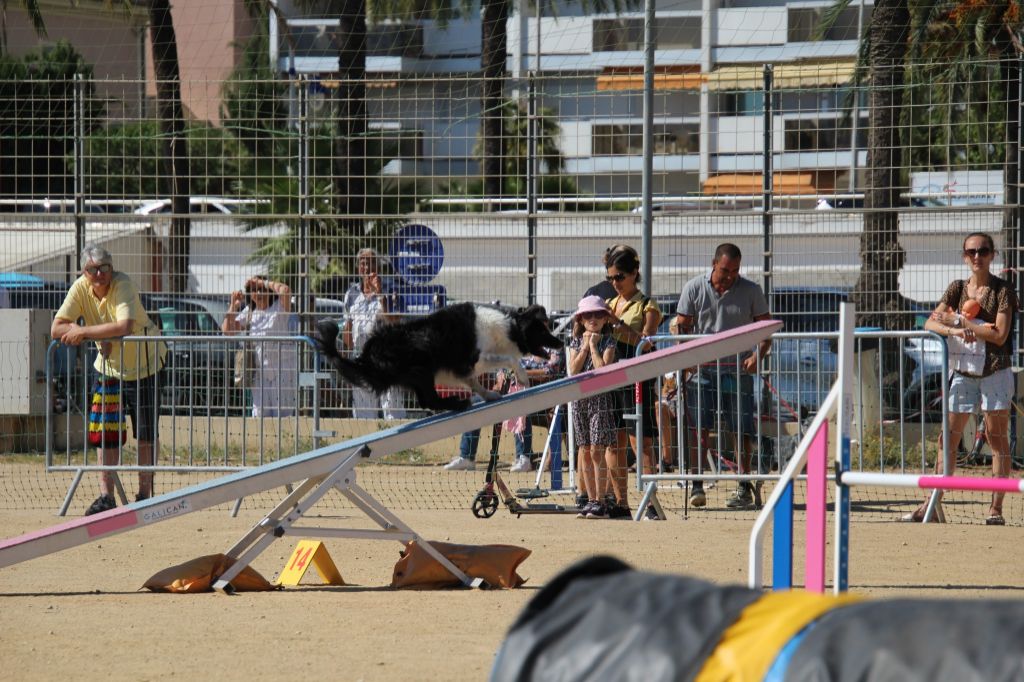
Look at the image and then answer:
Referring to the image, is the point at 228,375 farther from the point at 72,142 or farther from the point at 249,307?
the point at 72,142

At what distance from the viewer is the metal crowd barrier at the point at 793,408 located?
8688mm

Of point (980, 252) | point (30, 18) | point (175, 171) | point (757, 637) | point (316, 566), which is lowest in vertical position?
point (316, 566)

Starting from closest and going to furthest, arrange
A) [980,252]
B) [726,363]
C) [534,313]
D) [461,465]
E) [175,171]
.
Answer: [534,313]
[980,252]
[726,363]
[461,465]
[175,171]

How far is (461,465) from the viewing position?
11.3m

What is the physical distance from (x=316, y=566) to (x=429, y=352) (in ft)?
4.32

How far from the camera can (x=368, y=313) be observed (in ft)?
36.9

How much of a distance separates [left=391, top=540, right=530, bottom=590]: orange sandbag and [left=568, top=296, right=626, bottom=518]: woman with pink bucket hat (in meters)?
2.22

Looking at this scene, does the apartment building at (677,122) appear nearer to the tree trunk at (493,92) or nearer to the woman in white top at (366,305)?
the tree trunk at (493,92)

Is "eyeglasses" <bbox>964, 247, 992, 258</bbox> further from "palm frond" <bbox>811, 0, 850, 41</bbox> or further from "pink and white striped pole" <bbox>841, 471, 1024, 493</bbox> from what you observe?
"palm frond" <bbox>811, 0, 850, 41</bbox>

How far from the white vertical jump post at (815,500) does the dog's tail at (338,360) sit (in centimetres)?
230

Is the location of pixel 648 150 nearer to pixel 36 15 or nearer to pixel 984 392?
pixel 984 392

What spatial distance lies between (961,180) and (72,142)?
336 inches

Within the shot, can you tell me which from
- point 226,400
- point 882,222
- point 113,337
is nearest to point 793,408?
point 882,222

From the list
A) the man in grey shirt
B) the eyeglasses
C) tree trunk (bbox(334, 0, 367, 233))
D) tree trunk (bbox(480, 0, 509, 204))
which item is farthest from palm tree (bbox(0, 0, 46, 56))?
the eyeglasses
